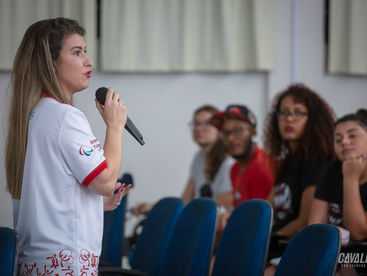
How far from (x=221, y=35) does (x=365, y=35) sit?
1334 millimetres

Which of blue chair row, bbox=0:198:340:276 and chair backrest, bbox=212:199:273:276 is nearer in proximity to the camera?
blue chair row, bbox=0:198:340:276

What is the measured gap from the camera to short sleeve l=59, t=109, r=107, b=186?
146cm

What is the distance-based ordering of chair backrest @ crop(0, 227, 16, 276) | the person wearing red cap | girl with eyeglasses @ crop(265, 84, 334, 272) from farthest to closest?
the person wearing red cap
girl with eyeglasses @ crop(265, 84, 334, 272)
chair backrest @ crop(0, 227, 16, 276)

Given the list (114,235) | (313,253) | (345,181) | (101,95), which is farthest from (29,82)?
(114,235)

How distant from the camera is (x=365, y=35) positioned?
5.31m

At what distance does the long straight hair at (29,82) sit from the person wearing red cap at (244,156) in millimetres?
1958

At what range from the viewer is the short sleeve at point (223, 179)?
376cm

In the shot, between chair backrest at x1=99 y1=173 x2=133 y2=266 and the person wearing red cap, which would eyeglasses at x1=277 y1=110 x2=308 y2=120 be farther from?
chair backrest at x1=99 y1=173 x2=133 y2=266

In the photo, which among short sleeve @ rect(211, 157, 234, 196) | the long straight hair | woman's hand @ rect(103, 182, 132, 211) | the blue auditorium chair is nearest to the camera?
the long straight hair

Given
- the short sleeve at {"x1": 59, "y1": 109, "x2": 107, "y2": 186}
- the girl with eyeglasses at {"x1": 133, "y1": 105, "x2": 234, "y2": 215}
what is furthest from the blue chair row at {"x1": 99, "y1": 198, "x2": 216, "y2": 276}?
the girl with eyeglasses at {"x1": 133, "y1": 105, "x2": 234, "y2": 215}

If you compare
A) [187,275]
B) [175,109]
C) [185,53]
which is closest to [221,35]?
[185,53]

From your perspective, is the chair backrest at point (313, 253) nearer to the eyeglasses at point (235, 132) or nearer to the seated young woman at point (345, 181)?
the seated young woman at point (345, 181)

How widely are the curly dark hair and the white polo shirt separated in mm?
1707

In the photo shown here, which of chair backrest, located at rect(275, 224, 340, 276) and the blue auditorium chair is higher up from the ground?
chair backrest, located at rect(275, 224, 340, 276)
